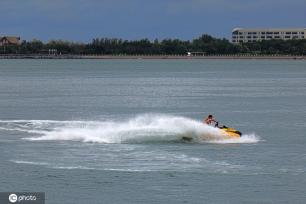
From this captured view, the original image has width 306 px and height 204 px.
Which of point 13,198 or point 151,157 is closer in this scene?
point 13,198

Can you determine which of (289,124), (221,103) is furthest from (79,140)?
(221,103)

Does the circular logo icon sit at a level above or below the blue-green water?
above

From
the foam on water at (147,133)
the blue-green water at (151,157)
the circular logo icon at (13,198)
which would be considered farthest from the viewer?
the foam on water at (147,133)

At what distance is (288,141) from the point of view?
57656 mm

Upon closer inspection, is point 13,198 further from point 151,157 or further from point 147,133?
point 147,133

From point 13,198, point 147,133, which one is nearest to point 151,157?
point 147,133

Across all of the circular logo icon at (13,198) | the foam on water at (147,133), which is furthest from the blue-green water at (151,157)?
the circular logo icon at (13,198)

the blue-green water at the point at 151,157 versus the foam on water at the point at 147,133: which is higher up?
the foam on water at the point at 147,133

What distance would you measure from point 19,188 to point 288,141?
71.2 ft

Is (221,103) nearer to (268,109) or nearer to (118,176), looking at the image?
(268,109)

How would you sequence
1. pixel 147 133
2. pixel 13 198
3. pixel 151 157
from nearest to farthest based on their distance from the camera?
1. pixel 13 198
2. pixel 151 157
3. pixel 147 133

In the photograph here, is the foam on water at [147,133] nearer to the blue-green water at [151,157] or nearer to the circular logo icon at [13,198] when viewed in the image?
the blue-green water at [151,157]

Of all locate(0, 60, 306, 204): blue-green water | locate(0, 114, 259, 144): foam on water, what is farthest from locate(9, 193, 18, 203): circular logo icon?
locate(0, 114, 259, 144): foam on water

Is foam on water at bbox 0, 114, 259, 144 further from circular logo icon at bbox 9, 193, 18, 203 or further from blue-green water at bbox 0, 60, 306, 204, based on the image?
circular logo icon at bbox 9, 193, 18, 203
